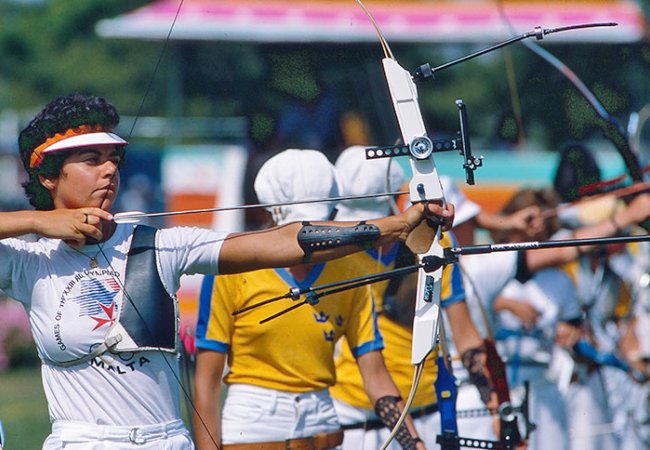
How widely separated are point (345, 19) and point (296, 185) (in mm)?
10437

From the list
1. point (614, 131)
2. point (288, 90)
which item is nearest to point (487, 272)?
point (614, 131)

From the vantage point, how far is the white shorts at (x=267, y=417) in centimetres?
436

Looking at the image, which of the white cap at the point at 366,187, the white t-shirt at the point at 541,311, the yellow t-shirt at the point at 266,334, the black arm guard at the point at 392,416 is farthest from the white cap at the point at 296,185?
the white t-shirt at the point at 541,311

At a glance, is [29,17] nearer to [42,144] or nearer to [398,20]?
[398,20]

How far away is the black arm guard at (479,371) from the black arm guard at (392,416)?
60 centimetres

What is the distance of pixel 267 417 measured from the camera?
14.3ft

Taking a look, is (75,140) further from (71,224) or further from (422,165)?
(422,165)

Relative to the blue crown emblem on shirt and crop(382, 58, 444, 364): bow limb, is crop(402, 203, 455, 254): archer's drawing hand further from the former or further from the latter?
the blue crown emblem on shirt

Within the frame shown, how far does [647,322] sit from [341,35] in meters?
6.98

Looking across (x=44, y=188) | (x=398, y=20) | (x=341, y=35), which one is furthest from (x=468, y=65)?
(x=44, y=188)

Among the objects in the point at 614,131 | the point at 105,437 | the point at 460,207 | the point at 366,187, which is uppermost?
the point at 614,131

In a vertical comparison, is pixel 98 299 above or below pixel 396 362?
below

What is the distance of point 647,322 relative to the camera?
26.8ft

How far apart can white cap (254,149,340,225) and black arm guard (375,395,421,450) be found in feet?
2.26
